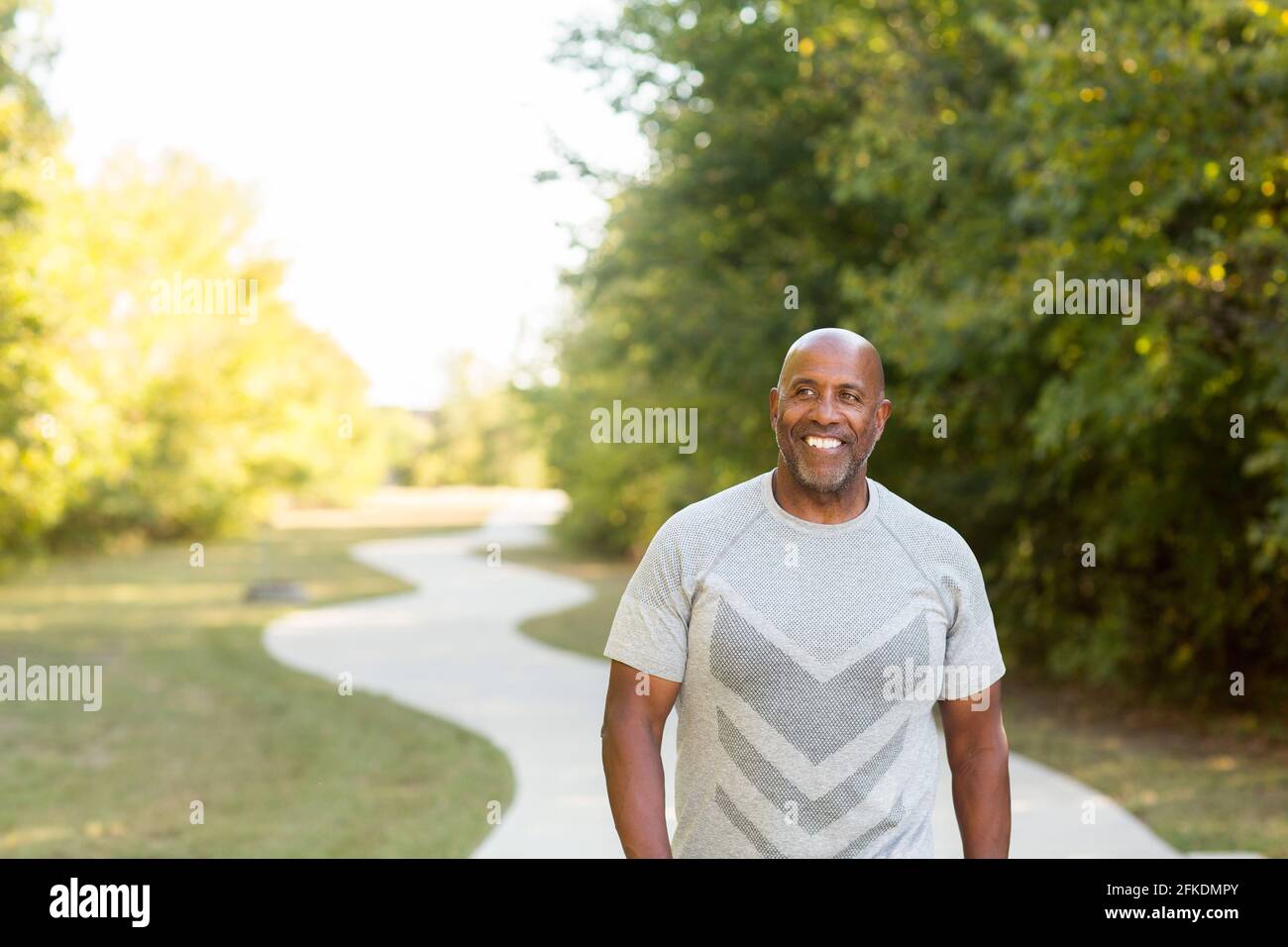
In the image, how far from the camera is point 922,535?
2676 millimetres

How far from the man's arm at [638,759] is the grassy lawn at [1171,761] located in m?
5.41

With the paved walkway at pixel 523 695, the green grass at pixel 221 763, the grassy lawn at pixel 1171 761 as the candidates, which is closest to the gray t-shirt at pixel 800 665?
the paved walkway at pixel 523 695

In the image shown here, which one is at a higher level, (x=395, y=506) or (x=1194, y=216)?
(x=1194, y=216)

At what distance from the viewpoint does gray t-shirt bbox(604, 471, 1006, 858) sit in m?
2.53

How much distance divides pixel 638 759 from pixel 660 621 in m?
0.27

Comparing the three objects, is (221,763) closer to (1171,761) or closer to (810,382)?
(1171,761)

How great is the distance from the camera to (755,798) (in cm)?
257

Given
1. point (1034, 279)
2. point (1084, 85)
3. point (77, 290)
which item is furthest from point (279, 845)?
point (77, 290)

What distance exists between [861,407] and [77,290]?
1338cm

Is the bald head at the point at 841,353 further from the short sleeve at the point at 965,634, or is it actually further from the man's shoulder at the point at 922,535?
the short sleeve at the point at 965,634

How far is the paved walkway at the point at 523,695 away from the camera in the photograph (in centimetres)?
726

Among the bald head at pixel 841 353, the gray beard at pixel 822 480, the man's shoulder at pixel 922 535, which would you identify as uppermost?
the bald head at pixel 841 353

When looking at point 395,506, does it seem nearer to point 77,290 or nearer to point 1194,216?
point 77,290

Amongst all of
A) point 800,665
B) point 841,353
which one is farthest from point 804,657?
point 841,353
